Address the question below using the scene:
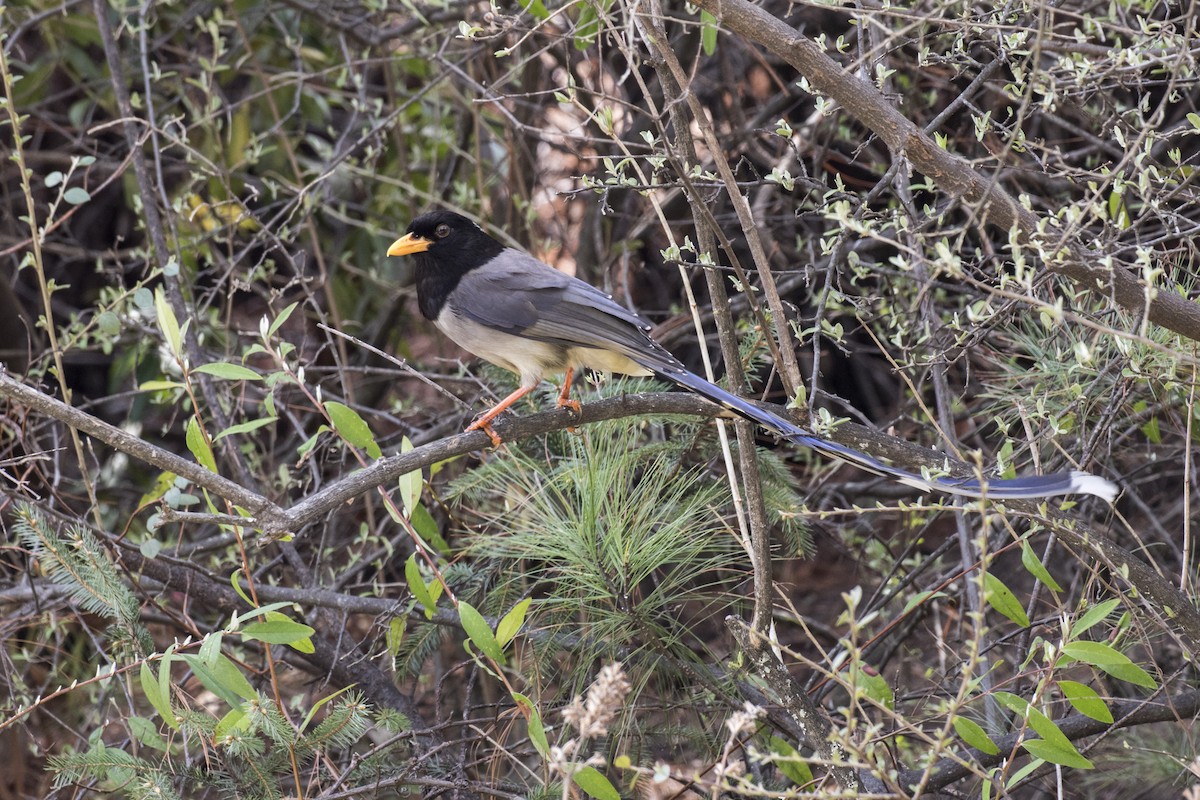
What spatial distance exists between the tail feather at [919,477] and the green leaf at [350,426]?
80 cm

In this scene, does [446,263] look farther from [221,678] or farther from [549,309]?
[221,678]

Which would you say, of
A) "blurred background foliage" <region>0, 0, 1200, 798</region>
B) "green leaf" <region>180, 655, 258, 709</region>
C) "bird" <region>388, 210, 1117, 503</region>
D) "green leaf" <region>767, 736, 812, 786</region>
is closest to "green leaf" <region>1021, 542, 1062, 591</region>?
"blurred background foliage" <region>0, 0, 1200, 798</region>

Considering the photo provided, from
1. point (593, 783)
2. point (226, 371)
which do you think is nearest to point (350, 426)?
point (226, 371)

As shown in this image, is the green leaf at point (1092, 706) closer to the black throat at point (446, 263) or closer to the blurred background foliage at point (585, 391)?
the blurred background foliage at point (585, 391)

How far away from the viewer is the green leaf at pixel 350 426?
117 inches

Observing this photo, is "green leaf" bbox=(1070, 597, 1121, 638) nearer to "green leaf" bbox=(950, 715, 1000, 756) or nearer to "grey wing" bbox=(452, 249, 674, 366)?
"green leaf" bbox=(950, 715, 1000, 756)

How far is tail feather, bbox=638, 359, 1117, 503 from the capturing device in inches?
98.3

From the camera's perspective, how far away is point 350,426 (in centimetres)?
302

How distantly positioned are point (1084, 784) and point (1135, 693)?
0.35 metres

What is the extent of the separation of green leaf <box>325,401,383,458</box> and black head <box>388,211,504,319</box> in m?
0.96

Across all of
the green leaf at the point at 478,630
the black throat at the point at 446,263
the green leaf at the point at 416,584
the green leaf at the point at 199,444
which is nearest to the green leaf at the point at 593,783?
the green leaf at the point at 478,630

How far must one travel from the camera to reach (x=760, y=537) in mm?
2852

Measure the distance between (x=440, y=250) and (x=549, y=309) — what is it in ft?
1.91

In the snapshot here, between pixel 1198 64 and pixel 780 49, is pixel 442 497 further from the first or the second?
pixel 1198 64
